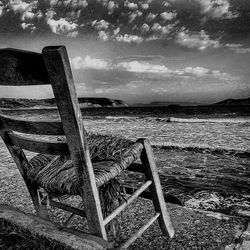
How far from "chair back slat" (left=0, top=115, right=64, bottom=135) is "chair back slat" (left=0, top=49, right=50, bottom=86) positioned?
8.8 inches

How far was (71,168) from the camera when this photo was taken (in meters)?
1.75

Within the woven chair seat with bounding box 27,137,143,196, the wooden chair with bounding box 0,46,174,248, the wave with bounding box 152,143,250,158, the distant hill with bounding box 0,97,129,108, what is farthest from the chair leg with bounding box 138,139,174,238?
the distant hill with bounding box 0,97,129,108

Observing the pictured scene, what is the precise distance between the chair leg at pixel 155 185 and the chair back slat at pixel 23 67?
931mm

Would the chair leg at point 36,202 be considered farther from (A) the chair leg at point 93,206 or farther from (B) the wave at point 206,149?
(B) the wave at point 206,149

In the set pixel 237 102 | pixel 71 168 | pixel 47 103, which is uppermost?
pixel 47 103

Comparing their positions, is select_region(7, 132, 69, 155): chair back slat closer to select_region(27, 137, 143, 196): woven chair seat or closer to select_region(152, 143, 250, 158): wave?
select_region(27, 137, 143, 196): woven chair seat

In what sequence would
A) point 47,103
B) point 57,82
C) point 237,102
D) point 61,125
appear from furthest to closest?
point 47,103 < point 237,102 < point 61,125 < point 57,82

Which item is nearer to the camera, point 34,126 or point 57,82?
A: point 57,82

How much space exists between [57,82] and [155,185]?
117cm

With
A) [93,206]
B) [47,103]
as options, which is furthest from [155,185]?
[47,103]

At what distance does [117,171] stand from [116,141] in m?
0.39

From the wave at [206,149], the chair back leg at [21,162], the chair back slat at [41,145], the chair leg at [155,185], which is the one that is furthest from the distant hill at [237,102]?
the chair back slat at [41,145]

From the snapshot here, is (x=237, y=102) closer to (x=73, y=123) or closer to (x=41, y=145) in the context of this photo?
(x=41, y=145)

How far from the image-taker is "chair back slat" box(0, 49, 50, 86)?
1167 millimetres
